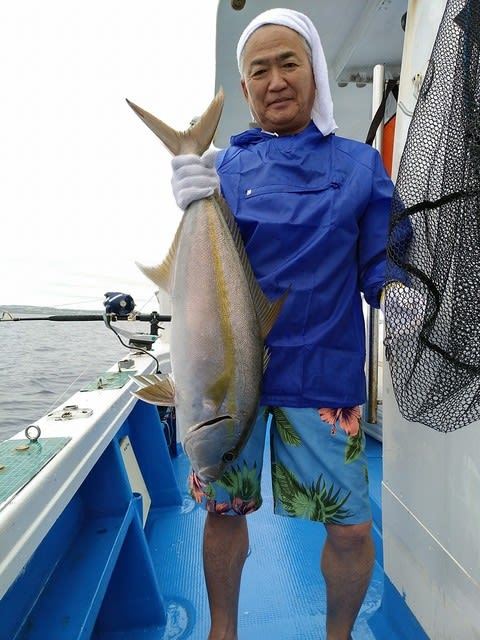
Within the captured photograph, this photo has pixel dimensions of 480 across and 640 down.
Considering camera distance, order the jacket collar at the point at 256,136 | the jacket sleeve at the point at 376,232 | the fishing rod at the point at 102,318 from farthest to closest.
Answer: the fishing rod at the point at 102,318 < the jacket collar at the point at 256,136 < the jacket sleeve at the point at 376,232

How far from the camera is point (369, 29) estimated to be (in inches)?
125

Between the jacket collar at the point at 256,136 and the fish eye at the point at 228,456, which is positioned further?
the jacket collar at the point at 256,136

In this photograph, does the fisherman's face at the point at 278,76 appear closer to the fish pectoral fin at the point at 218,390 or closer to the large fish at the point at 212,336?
the large fish at the point at 212,336

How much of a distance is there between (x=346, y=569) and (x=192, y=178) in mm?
1361

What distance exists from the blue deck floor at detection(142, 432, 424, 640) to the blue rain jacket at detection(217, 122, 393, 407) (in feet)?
3.75

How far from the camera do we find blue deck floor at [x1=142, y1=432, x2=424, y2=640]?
213cm

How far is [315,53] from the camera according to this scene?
→ 70.2 inches

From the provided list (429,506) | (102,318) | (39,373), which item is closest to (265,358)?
(429,506)

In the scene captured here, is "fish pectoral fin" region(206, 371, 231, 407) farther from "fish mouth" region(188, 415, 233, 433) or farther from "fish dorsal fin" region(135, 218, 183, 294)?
"fish dorsal fin" region(135, 218, 183, 294)

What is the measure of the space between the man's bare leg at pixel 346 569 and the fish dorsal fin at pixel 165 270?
0.97m

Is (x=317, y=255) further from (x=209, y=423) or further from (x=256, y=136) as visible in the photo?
(x=209, y=423)

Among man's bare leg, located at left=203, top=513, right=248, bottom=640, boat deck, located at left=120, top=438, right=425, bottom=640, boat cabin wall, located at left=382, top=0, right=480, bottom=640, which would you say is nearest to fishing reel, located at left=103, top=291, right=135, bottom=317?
man's bare leg, located at left=203, top=513, right=248, bottom=640

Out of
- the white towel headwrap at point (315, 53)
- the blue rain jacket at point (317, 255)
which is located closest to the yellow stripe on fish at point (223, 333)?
the blue rain jacket at point (317, 255)

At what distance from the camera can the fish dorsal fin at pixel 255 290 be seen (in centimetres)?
151
